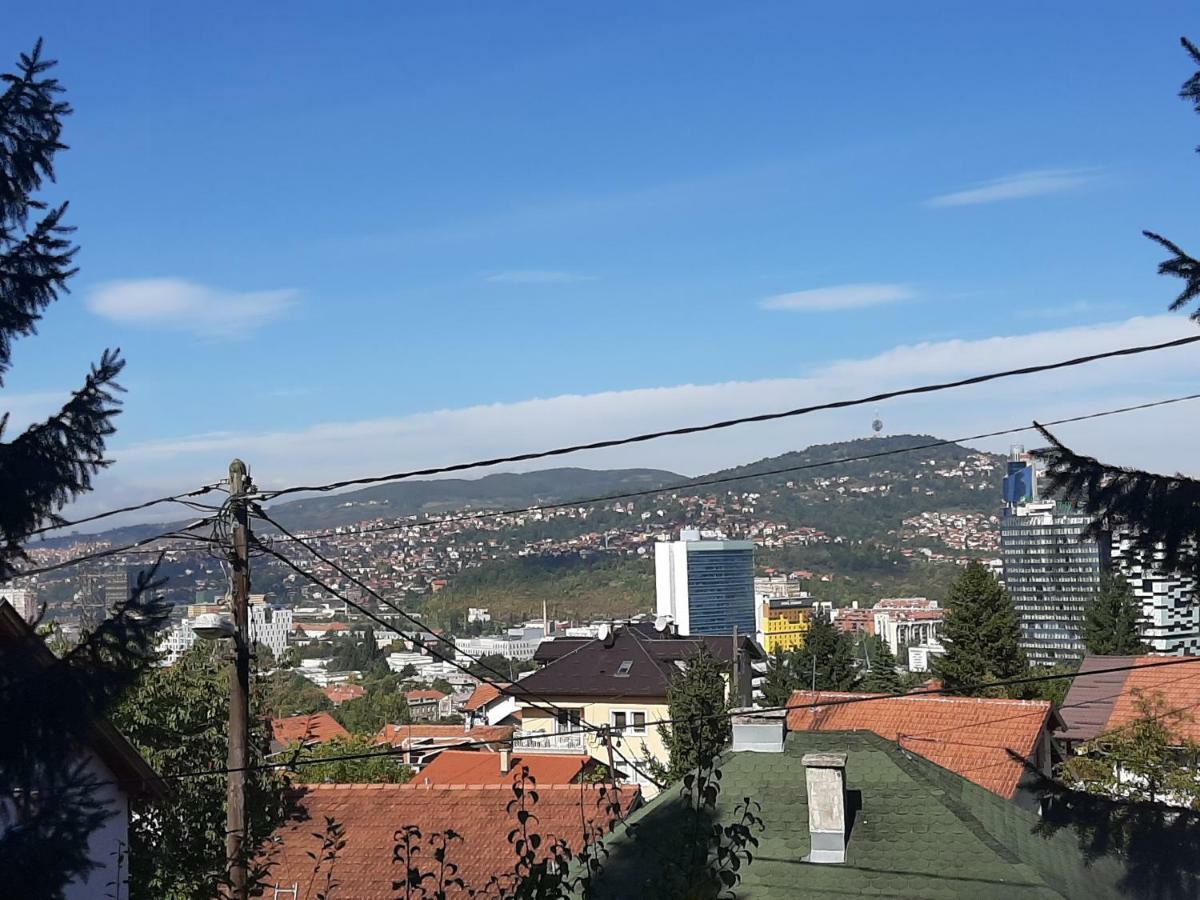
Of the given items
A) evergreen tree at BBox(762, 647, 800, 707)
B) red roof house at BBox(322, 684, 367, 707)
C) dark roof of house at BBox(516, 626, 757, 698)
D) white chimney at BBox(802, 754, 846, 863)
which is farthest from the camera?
red roof house at BBox(322, 684, 367, 707)

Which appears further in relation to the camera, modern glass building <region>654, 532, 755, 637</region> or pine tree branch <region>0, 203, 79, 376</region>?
modern glass building <region>654, 532, 755, 637</region>

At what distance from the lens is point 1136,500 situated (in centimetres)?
575

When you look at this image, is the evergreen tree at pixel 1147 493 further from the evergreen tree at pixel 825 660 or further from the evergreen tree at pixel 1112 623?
the evergreen tree at pixel 1112 623

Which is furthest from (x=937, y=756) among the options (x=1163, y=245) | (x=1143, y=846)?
(x=1163, y=245)

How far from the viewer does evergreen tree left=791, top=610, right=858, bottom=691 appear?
41.5 m

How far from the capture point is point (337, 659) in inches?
6383

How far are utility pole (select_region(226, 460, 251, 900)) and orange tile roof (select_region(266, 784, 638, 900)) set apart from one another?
25.9 ft

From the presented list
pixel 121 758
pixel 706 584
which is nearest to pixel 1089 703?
pixel 121 758

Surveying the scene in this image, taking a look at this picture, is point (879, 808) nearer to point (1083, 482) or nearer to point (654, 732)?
point (1083, 482)

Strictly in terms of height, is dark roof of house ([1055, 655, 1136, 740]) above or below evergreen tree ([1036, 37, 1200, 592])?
below

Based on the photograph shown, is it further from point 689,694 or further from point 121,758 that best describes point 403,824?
point 689,694

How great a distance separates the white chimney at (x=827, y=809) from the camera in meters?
10.2

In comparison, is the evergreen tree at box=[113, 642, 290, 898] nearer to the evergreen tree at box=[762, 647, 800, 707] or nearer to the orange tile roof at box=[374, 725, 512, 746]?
the orange tile roof at box=[374, 725, 512, 746]

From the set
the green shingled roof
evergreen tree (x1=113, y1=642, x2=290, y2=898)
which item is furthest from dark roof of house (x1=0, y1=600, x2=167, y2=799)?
the green shingled roof
